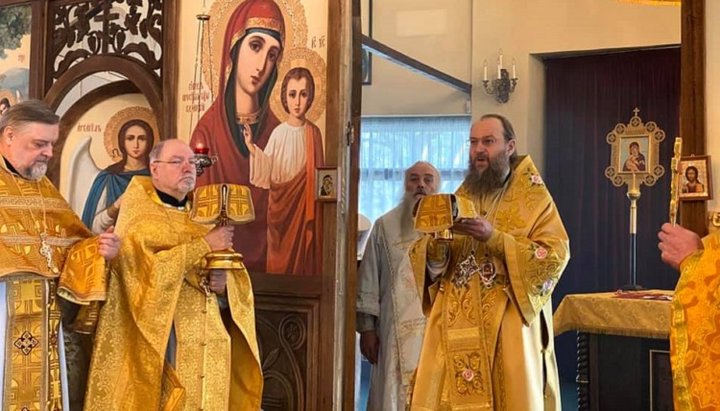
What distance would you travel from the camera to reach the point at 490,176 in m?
4.35

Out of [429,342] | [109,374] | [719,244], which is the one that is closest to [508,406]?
[429,342]

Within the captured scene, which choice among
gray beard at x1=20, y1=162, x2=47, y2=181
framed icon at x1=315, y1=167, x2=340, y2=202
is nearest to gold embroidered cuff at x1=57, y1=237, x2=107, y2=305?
gray beard at x1=20, y1=162, x2=47, y2=181

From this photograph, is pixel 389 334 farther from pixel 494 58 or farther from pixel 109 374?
pixel 494 58

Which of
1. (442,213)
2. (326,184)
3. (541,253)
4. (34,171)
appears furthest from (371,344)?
(34,171)

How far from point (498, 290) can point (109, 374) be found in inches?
73.4

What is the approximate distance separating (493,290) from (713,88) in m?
1.30

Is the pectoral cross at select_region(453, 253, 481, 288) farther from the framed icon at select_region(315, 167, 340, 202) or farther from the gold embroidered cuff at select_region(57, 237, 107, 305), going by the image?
the gold embroidered cuff at select_region(57, 237, 107, 305)

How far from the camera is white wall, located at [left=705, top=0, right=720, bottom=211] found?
150 inches

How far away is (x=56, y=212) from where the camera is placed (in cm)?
419

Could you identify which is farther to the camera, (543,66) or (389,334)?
(543,66)

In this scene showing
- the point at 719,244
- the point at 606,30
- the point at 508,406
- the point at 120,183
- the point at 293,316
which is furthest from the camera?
the point at 606,30

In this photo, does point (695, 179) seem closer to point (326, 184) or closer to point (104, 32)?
point (326, 184)

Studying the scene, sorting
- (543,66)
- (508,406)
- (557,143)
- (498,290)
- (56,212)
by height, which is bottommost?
(508,406)

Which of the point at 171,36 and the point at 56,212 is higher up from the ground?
the point at 171,36
